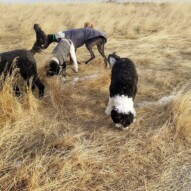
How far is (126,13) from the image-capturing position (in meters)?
16.6

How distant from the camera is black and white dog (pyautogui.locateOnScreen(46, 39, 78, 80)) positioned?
625 centimetres

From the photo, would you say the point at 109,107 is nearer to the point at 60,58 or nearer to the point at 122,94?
the point at 122,94

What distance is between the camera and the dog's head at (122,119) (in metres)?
4.48

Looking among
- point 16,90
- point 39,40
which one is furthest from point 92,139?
point 39,40

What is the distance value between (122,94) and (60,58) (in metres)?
2.24

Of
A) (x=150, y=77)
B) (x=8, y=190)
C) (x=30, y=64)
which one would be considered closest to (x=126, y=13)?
(x=150, y=77)

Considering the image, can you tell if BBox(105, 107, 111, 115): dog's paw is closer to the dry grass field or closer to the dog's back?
the dry grass field

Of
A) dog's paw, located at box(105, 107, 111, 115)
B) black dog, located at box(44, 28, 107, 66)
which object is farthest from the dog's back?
black dog, located at box(44, 28, 107, 66)

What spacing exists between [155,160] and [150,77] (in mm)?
3379

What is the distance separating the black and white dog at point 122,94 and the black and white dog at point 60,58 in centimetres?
130

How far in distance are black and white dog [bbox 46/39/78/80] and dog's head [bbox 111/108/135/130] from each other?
2114mm

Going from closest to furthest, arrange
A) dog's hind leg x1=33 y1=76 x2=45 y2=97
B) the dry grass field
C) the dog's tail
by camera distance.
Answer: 1. the dry grass field
2. dog's hind leg x1=33 y1=76 x2=45 y2=97
3. the dog's tail

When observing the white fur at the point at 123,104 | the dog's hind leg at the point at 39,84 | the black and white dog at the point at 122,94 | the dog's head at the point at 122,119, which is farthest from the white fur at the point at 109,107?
the dog's hind leg at the point at 39,84

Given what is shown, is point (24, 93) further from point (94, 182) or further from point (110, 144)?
point (94, 182)
